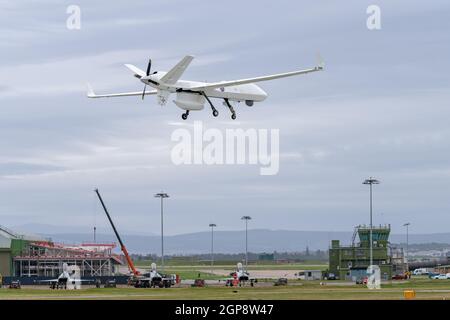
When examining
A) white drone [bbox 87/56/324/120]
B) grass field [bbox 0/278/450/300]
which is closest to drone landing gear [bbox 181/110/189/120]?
white drone [bbox 87/56/324/120]

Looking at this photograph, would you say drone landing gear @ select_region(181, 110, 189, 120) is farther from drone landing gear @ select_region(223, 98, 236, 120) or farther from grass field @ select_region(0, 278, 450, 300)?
grass field @ select_region(0, 278, 450, 300)

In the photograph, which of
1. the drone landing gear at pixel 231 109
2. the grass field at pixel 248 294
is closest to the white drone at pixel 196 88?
the drone landing gear at pixel 231 109

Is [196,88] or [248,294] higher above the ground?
[196,88]

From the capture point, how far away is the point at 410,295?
126 m

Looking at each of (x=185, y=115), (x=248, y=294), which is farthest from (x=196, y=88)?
(x=248, y=294)

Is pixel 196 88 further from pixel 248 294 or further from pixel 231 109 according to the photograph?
pixel 248 294

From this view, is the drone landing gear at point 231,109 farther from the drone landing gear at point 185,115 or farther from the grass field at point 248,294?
the grass field at point 248,294

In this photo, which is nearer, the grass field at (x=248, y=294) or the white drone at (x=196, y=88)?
the white drone at (x=196, y=88)

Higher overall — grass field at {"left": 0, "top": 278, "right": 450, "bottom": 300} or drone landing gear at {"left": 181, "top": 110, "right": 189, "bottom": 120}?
drone landing gear at {"left": 181, "top": 110, "right": 189, "bottom": 120}

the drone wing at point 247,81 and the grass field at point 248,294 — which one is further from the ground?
the drone wing at point 247,81

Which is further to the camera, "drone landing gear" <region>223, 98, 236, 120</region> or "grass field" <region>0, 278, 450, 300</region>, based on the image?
"grass field" <region>0, 278, 450, 300</region>
